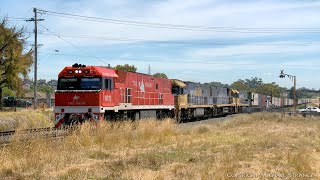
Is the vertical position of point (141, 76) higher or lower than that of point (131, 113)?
higher

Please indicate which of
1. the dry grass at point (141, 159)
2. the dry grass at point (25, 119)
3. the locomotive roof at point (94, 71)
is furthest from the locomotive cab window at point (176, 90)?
the dry grass at point (141, 159)

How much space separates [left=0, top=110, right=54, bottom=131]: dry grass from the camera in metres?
33.0

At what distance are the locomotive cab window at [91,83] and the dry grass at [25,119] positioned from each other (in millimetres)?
11319

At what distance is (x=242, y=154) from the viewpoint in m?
13.8

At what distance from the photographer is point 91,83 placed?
2238 cm

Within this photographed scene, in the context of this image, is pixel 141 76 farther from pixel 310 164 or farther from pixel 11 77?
pixel 11 77

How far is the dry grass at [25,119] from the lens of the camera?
108 feet

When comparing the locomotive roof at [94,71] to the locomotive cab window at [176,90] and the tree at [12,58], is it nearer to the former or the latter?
the locomotive cab window at [176,90]

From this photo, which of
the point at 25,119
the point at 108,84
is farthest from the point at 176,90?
the point at 108,84

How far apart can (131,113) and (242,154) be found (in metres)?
14.5

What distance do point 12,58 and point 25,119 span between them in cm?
1407

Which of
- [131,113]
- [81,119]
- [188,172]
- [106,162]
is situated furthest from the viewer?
[131,113]

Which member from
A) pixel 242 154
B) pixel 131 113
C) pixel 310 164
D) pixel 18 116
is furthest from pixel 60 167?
pixel 18 116

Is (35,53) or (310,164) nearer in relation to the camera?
(310,164)
